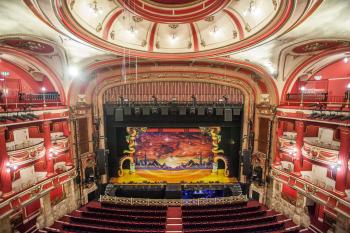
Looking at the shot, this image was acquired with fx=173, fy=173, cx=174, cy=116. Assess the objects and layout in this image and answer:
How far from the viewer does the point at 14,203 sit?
8.06m

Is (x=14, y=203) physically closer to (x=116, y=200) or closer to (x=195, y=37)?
(x=116, y=200)

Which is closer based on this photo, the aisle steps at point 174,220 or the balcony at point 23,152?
the balcony at point 23,152

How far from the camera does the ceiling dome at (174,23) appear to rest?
6094 millimetres

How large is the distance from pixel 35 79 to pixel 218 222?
48.1 ft

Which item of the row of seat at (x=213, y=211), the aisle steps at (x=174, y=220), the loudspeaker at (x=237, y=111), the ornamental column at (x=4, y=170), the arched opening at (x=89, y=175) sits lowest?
the aisle steps at (x=174, y=220)

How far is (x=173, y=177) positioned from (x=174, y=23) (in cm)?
1103

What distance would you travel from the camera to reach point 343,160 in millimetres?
7848

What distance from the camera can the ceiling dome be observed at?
6.09m

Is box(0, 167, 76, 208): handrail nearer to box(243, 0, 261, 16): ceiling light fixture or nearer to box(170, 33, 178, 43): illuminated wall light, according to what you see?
box(170, 33, 178, 43): illuminated wall light

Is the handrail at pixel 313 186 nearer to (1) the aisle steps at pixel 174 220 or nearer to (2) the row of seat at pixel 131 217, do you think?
(1) the aisle steps at pixel 174 220

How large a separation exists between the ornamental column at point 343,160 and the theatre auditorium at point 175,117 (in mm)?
45

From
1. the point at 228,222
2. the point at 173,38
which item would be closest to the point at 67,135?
the point at 173,38

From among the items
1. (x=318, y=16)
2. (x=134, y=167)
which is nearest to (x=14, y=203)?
(x=134, y=167)

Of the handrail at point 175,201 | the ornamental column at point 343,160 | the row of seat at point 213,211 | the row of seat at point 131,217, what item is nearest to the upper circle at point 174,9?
the ornamental column at point 343,160
